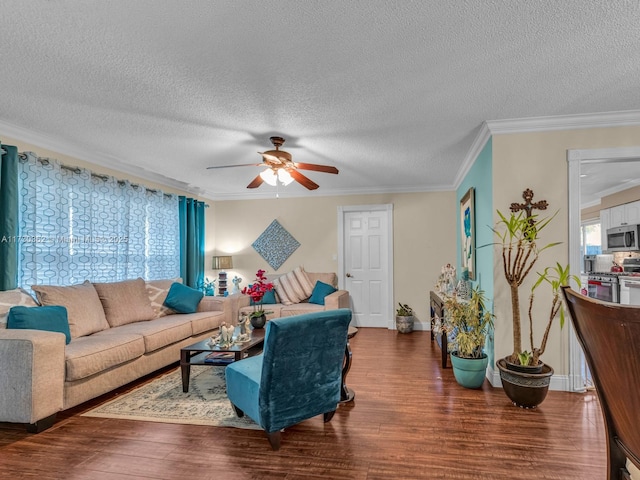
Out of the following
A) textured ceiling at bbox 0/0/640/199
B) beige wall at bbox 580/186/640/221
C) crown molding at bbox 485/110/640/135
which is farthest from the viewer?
beige wall at bbox 580/186/640/221

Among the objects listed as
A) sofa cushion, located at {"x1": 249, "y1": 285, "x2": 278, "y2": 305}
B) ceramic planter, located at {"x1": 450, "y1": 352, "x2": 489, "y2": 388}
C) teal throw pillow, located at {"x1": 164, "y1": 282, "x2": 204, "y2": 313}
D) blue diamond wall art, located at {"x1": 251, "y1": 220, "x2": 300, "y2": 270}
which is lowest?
ceramic planter, located at {"x1": 450, "y1": 352, "x2": 489, "y2": 388}

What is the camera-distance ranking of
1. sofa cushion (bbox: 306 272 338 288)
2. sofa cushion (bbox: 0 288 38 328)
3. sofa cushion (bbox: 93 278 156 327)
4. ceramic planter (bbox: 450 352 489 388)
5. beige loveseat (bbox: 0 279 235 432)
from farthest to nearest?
sofa cushion (bbox: 306 272 338 288)
sofa cushion (bbox: 93 278 156 327)
ceramic planter (bbox: 450 352 489 388)
sofa cushion (bbox: 0 288 38 328)
beige loveseat (bbox: 0 279 235 432)

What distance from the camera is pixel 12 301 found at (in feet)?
9.69

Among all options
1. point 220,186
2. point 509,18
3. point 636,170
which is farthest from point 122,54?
point 636,170

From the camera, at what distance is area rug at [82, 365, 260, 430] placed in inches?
105

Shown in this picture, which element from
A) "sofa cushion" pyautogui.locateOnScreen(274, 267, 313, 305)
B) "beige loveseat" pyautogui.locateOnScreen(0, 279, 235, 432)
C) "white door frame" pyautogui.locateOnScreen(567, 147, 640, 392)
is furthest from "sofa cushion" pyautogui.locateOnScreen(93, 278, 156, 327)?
"white door frame" pyautogui.locateOnScreen(567, 147, 640, 392)

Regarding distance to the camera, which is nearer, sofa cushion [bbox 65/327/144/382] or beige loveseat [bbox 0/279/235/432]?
beige loveseat [bbox 0/279/235/432]

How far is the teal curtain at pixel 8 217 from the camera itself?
10.5ft

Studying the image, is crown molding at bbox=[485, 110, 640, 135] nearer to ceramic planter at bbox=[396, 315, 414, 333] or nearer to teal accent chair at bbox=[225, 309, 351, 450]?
teal accent chair at bbox=[225, 309, 351, 450]

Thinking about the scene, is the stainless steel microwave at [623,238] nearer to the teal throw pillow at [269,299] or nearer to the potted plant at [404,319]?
the potted plant at [404,319]

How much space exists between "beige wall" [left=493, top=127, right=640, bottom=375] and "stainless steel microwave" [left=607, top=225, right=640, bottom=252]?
131 inches

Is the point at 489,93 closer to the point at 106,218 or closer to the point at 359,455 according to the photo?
the point at 359,455

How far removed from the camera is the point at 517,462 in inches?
81.7

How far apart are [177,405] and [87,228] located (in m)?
2.42
